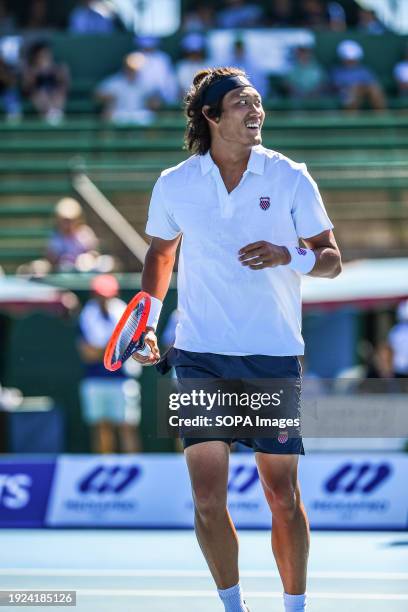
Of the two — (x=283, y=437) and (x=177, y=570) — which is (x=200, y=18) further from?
(x=283, y=437)

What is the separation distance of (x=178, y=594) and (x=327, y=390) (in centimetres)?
529

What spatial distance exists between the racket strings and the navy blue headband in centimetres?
93

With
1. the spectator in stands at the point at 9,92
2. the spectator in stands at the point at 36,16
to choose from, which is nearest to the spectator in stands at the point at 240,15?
the spectator in stands at the point at 36,16

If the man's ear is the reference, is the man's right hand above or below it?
below

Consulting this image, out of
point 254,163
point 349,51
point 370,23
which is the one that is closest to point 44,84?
point 349,51

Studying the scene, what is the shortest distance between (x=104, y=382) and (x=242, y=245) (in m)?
7.02

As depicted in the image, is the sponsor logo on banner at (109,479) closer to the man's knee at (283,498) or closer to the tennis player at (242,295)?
the tennis player at (242,295)

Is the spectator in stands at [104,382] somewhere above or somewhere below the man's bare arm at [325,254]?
below

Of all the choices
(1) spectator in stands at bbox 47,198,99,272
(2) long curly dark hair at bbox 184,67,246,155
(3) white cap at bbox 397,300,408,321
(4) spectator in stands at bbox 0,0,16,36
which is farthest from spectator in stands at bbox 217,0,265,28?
(2) long curly dark hair at bbox 184,67,246,155

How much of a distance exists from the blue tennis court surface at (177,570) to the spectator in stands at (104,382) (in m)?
2.43

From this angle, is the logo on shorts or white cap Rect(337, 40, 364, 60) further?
white cap Rect(337, 40, 364, 60)

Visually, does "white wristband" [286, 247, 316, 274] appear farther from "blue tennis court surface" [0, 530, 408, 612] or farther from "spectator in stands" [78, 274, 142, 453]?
"spectator in stands" [78, 274, 142, 453]

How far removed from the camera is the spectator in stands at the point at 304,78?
56.4 ft

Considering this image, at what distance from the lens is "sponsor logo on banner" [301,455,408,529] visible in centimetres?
1000
